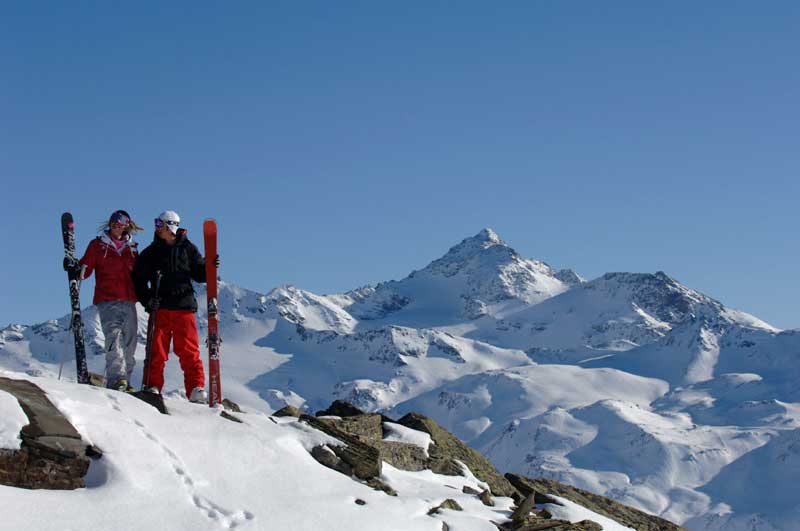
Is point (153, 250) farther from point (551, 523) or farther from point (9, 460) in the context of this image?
point (551, 523)

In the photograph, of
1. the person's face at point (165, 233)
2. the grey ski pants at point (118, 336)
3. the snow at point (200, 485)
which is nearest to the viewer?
→ the snow at point (200, 485)

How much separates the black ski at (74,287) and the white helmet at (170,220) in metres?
1.38

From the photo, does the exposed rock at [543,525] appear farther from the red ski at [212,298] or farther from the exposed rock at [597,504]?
the red ski at [212,298]

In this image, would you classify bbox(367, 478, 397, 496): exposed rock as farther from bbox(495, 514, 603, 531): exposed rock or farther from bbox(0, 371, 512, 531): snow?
bbox(495, 514, 603, 531): exposed rock

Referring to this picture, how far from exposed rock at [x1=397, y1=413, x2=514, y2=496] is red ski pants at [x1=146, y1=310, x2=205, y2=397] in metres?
4.29

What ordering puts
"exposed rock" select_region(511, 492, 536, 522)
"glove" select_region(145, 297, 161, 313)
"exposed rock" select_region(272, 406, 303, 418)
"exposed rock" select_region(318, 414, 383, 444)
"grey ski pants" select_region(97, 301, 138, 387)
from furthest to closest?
"exposed rock" select_region(272, 406, 303, 418) < "exposed rock" select_region(318, 414, 383, 444) < "glove" select_region(145, 297, 161, 313) < "grey ski pants" select_region(97, 301, 138, 387) < "exposed rock" select_region(511, 492, 536, 522)

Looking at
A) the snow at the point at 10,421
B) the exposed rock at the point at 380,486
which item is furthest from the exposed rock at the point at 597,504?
the snow at the point at 10,421

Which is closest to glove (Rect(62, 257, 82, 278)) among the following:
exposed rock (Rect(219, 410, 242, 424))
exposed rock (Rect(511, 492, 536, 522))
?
exposed rock (Rect(219, 410, 242, 424))

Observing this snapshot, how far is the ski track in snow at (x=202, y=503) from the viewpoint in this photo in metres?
12.0

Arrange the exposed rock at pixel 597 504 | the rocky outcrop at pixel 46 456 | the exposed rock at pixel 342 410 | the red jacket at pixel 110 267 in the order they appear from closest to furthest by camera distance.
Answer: the rocky outcrop at pixel 46 456
the red jacket at pixel 110 267
the exposed rock at pixel 597 504
the exposed rock at pixel 342 410

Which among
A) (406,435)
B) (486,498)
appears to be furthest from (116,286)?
(486,498)

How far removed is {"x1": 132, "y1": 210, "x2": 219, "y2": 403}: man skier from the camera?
16219mm

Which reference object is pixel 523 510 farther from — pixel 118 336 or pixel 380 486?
pixel 118 336

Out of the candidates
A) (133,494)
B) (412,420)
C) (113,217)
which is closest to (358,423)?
(412,420)
